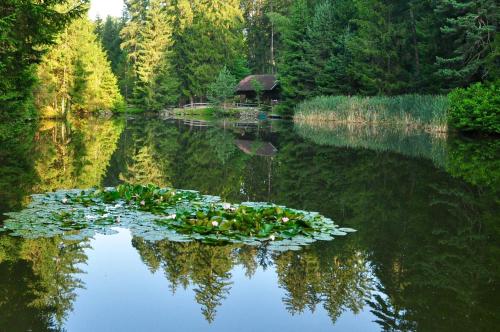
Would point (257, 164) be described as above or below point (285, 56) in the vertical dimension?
below

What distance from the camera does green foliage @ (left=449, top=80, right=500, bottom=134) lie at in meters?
23.9

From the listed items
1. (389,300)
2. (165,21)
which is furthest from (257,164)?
(165,21)

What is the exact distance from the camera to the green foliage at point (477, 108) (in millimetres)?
23891

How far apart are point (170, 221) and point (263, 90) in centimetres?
4792

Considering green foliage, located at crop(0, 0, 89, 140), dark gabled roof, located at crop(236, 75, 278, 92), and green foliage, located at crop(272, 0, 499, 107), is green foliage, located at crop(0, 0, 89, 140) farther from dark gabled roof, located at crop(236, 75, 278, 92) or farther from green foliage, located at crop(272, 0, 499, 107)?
dark gabled roof, located at crop(236, 75, 278, 92)

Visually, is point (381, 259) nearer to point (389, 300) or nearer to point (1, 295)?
point (389, 300)

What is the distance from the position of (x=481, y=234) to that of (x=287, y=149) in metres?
12.3

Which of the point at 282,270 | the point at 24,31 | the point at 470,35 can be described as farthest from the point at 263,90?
the point at 282,270

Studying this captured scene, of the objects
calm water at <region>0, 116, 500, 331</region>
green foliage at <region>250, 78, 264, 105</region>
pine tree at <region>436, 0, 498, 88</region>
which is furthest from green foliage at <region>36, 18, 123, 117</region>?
calm water at <region>0, 116, 500, 331</region>

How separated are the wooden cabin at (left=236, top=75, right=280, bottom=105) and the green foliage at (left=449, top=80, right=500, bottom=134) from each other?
29221 mm

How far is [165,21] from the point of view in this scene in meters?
60.3

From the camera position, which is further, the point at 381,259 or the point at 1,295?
the point at 381,259

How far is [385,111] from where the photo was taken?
103 ft

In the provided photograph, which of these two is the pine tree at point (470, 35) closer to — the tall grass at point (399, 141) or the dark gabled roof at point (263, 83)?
the tall grass at point (399, 141)
